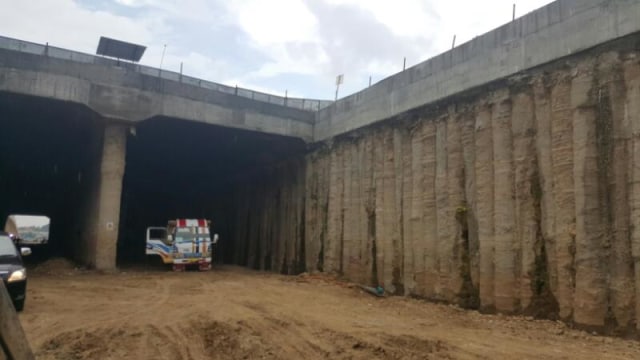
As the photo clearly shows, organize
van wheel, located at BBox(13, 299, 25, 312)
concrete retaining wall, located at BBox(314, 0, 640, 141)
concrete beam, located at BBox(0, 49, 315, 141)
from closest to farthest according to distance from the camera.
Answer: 1. van wheel, located at BBox(13, 299, 25, 312)
2. concrete retaining wall, located at BBox(314, 0, 640, 141)
3. concrete beam, located at BBox(0, 49, 315, 141)

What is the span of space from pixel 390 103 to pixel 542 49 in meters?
6.36

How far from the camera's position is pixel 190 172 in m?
37.9

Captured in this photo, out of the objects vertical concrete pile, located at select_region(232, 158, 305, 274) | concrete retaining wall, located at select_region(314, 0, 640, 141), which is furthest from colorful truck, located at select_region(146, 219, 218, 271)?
concrete retaining wall, located at select_region(314, 0, 640, 141)

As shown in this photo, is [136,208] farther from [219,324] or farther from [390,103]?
[219,324]

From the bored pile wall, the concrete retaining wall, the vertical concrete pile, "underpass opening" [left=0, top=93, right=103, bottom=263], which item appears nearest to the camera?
the bored pile wall

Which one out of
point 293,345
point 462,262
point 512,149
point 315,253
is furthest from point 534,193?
point 315,253

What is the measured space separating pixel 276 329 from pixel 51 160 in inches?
1236

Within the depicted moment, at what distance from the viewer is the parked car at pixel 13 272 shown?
10.8 m

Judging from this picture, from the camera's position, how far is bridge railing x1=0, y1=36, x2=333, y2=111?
22406mm

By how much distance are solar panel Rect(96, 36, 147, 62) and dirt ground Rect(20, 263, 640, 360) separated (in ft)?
44.1

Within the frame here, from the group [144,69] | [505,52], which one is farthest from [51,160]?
[505,52]

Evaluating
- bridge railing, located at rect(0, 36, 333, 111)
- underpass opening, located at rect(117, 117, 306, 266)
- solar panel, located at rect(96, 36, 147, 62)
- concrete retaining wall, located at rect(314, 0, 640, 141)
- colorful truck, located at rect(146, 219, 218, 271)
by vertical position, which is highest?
solar panel, located at rect(96, 36, 147, 62)

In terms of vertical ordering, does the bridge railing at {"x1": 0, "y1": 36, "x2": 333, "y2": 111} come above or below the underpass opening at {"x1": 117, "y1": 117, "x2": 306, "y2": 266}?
above

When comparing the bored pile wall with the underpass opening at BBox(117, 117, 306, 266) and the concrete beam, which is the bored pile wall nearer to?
the concrete beam
